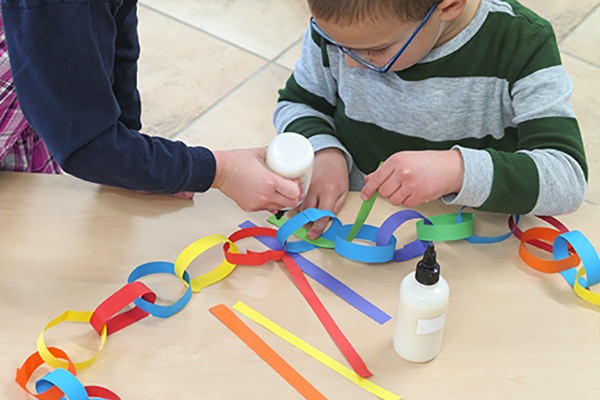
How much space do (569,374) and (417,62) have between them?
0.49 meters

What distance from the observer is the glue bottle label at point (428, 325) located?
1.90ft

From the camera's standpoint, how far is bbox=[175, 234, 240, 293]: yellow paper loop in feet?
2.30

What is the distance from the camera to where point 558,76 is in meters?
0.81

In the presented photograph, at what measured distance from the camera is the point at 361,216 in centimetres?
79

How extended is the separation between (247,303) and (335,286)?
106 mm

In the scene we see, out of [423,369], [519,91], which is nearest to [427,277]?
[423,369]

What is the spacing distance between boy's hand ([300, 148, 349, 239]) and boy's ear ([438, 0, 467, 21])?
272 millimetres

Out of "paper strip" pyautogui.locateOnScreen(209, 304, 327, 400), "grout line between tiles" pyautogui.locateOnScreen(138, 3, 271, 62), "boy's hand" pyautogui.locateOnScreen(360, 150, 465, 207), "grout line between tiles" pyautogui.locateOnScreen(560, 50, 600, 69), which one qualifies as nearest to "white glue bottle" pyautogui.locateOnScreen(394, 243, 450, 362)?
"paper strip" pyautogui.locateOnScreen(209, 304, 327, 400)

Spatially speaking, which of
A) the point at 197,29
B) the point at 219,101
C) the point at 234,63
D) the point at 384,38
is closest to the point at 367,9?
the point at 384,38

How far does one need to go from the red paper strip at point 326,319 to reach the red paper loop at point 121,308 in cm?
17

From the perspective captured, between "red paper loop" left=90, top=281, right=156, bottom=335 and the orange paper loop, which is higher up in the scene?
the orange paper loop

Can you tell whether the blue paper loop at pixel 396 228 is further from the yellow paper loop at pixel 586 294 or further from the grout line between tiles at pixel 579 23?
the grout line between tiles at pixel 579 23

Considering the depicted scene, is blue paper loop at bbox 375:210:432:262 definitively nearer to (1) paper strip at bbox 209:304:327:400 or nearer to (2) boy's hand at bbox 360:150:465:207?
(2) boy's hand at bbox 360:150:465:207

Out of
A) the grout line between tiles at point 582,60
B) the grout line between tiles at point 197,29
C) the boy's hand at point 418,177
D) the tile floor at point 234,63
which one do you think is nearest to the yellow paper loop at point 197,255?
the boy's hand at point 418,177
